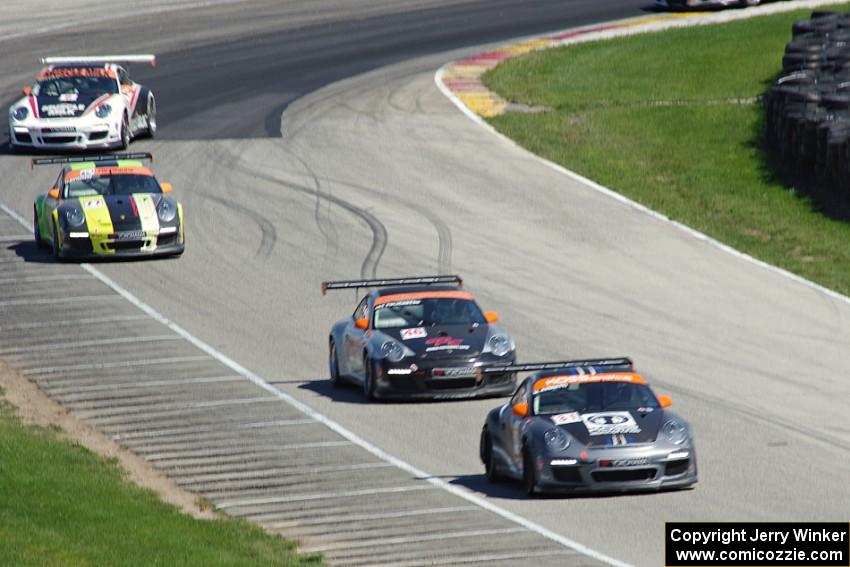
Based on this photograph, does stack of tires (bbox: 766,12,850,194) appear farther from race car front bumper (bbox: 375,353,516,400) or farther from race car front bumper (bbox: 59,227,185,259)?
race car front bumper (bbox: 375,353,516,400)

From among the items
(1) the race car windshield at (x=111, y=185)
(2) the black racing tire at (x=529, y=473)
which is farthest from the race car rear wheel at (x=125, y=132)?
(2) the black racing tire at (x=529, y=473)

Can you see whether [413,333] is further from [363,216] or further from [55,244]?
[363,216]

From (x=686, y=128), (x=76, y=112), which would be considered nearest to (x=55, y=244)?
(x=76, y=112)

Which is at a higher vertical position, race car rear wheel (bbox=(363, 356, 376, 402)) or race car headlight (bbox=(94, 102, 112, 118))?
race car headlight (bbox=(94, 102, 112, 118))

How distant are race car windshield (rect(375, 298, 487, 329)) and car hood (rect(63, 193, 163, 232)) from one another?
755 cm

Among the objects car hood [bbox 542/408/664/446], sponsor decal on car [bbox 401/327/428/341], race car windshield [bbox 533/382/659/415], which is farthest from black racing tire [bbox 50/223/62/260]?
car hood [bbox 542/408/664/446]

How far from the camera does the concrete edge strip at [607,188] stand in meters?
28.2

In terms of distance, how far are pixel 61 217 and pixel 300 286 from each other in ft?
13.6

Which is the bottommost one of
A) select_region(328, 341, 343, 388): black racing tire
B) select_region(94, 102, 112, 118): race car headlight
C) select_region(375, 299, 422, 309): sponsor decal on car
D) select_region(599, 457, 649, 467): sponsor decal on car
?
select_region(328, 341, 343, 388): black racing tire

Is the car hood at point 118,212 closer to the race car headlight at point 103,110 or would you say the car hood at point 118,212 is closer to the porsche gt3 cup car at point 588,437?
the race car headlight at point 103,110

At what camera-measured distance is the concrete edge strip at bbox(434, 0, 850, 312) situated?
28234mm

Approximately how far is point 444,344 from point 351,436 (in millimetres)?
1972

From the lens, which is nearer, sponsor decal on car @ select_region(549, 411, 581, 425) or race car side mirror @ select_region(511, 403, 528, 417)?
sponsor decal on car @ select_region(549, 411, 581, 425)

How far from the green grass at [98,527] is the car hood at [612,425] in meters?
3.05
